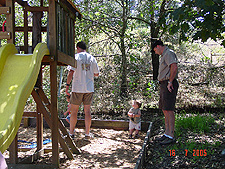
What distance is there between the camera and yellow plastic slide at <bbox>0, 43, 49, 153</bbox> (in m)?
2.21

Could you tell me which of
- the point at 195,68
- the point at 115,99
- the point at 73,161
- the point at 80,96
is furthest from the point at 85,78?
the point at 195,68

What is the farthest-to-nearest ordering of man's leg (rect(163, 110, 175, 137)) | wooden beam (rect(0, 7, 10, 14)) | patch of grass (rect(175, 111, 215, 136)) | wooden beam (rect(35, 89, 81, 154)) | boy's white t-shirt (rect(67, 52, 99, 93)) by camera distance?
boy's white t-shirt (rect(67, 52, 99, 93)) < patch of grass (rect(175, 111, 215, 136)) < man's leg (rect(163, 110, 175, 137)) < wooden beam (rect(35, 89, 81, 154)) < wooden beam (rect(0, 7, 10, 14))

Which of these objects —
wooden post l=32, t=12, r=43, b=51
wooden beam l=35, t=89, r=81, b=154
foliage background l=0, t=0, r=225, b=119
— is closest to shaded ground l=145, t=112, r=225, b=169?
wooden beam l=35, t=89, r=81, b=154

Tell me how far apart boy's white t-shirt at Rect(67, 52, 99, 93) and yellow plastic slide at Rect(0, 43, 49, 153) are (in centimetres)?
156

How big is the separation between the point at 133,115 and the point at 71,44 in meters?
1.98

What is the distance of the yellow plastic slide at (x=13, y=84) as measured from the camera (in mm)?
2212

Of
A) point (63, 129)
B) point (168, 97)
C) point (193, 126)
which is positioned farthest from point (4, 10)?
point (193, 126)

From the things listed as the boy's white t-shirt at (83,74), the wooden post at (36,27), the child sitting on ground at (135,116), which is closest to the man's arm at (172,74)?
the child sitting on ground at (135,116)

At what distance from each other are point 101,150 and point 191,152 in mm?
1613

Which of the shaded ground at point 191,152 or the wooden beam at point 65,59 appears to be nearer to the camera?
the shaded ground at point 191,152

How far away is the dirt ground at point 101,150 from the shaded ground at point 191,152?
34 cm

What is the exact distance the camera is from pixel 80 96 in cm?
467

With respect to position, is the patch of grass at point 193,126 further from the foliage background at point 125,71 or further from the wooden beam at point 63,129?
the foliage background at point 125,71

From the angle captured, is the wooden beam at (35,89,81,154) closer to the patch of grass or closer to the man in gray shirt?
the man in gray shirt
